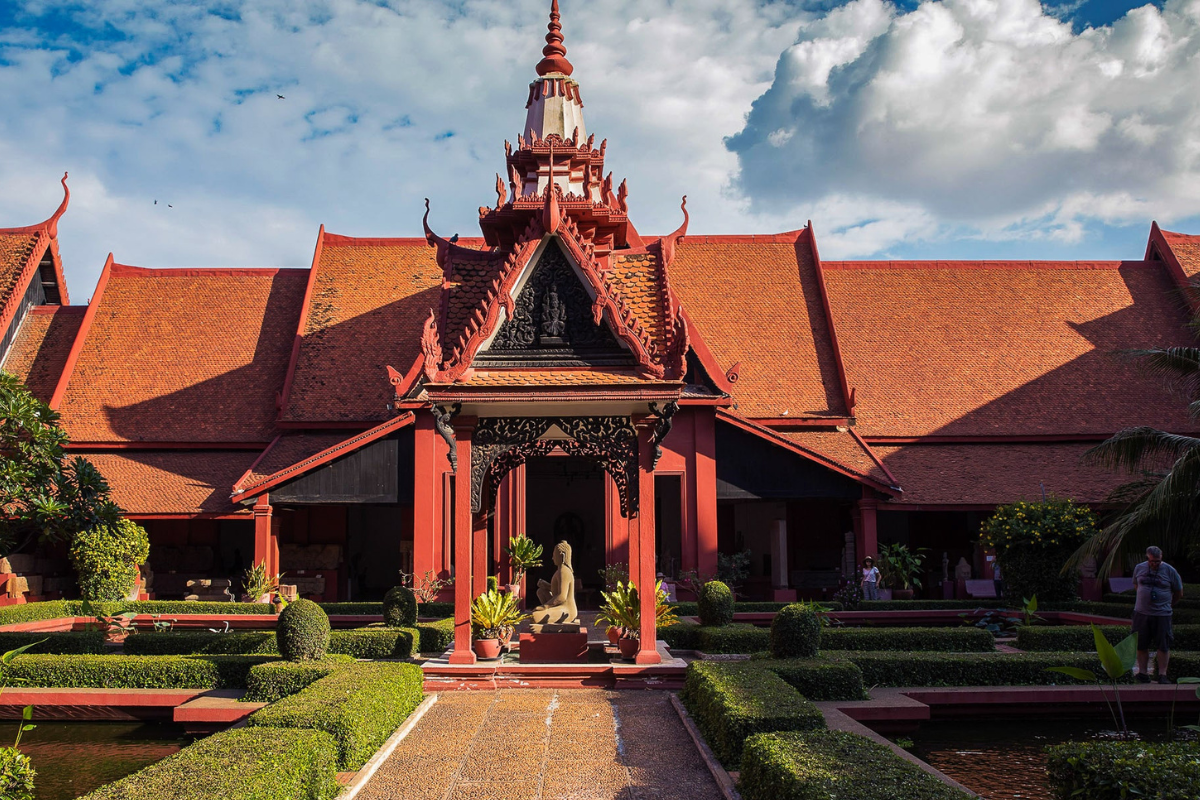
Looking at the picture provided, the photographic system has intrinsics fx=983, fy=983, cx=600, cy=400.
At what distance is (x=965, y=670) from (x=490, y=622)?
5.49 m

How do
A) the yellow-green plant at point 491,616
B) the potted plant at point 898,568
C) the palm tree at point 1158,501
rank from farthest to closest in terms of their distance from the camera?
the potted plant at point 898,568 < the palm tree at point 1158,501 < the yellow-green plant at point 491,616

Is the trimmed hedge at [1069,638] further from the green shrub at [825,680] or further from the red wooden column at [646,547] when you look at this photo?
the red wooden column at [646,547]

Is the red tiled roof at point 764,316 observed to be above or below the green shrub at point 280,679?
above

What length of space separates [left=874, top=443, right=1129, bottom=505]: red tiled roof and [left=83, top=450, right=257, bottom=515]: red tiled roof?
14.0 meters

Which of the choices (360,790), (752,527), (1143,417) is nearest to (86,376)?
(752,527)

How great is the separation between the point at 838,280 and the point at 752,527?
23.5 ft

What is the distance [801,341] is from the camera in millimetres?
24391

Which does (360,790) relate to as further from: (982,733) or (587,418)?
(982,733)

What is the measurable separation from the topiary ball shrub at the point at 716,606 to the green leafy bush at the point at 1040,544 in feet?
20.0

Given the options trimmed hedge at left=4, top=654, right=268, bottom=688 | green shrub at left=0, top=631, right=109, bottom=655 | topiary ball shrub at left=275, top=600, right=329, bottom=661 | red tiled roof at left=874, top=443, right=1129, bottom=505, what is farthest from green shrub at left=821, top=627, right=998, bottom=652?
green shrub at left=0, top=631, right=109, bottom=655

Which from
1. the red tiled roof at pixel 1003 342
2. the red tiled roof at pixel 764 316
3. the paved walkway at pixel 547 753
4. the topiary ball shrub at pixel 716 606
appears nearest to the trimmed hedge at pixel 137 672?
the paved walkway at pixel 547 753

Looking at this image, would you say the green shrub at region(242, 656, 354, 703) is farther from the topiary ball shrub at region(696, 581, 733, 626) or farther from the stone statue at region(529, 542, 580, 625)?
the topiary ball shrub at region(696, 581, 733, 626)

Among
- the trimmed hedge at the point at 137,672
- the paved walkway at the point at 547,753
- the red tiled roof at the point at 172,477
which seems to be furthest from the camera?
the red tiled roof at the point at 172,477

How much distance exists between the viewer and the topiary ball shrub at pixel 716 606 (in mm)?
13219
